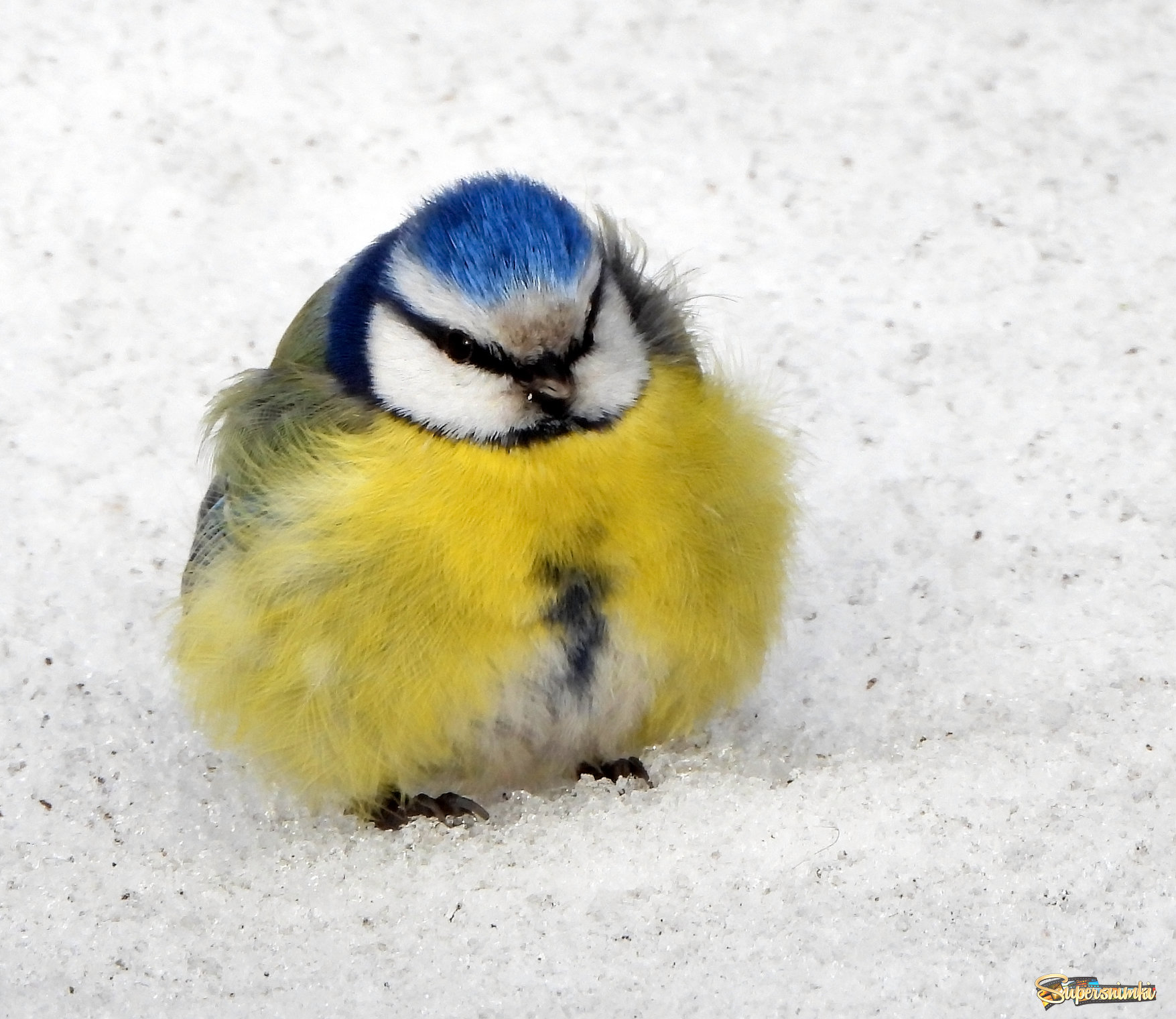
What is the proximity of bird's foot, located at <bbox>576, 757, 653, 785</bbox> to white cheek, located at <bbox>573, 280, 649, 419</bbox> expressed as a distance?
0.96 meters

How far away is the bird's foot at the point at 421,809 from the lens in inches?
121

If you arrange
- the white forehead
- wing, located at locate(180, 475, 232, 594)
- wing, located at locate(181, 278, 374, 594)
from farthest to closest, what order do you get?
1. wing, located at locate(180, 475, 232, 594)
2. wing, located at locate(181, 278, 374, 594)
3. the white forehead

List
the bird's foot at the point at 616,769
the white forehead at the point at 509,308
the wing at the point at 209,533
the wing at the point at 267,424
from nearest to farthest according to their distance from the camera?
the white forehead at the point at 509,308 < the wing at the point at 267,424 < the wing at the point at 209,533 < the bird's foot at the point at 616,769

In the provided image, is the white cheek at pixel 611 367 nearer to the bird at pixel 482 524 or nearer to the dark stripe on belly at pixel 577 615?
the bird at pixel 482 524

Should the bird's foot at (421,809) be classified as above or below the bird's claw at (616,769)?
below

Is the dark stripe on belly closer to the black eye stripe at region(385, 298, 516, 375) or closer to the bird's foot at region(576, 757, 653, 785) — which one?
the black eye stripe at region(385, 298, 516, 375)

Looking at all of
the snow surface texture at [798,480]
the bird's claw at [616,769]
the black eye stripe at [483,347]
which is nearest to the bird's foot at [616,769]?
the bird's claw at [616,769]

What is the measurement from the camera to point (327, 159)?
180 inches

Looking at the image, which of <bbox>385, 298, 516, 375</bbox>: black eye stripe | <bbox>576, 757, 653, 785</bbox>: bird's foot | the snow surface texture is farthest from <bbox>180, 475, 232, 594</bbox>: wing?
<bbox>576, 757, 653, 785</bbox>: bird's foot

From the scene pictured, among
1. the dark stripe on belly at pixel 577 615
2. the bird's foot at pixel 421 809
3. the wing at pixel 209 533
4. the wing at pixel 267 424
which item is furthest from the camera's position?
the bird's foot at pixel 421 809

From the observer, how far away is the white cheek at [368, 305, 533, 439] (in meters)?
2.57

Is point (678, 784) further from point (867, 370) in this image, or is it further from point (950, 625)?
point (867, 370)

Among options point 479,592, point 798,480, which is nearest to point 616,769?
point 479,592

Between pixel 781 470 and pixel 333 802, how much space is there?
1189 millimetres
